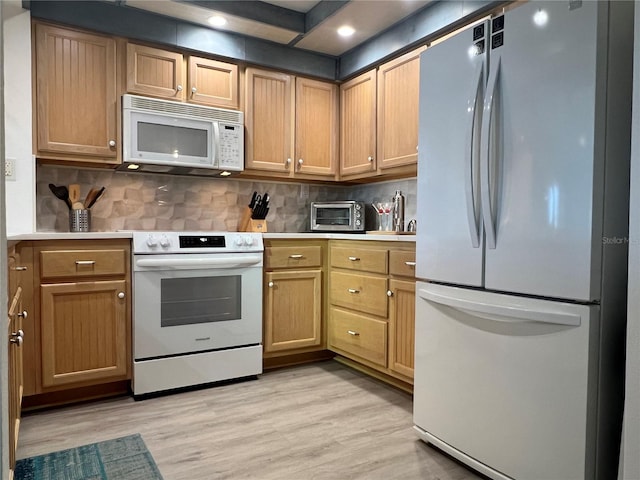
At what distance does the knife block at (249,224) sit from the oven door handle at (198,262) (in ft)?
1.52

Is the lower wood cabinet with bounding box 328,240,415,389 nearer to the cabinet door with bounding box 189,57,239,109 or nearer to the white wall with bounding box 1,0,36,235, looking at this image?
the cabinet door with bounding box 189,57,239,109

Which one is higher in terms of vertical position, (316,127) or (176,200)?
(316,127)

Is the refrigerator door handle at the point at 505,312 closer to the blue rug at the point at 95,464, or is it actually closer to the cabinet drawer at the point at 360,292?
the cabinet drawer at the point at 360,292

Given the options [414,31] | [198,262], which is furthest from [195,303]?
[414,31]

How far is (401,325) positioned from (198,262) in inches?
50.9

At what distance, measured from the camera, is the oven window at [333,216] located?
355 cm

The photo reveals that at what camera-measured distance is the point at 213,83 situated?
3.15m

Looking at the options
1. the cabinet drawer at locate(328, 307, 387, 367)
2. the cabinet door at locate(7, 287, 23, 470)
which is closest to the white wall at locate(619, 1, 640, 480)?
the cabinet door at locate(7, 287, 23, 470)

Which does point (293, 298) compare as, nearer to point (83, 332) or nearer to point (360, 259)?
point (360, 259)

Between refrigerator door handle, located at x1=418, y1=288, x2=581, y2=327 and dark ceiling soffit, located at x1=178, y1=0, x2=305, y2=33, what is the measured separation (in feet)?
7.06

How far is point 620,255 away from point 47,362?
8.81ft

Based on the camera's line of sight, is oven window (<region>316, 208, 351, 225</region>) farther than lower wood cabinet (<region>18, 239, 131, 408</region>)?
Yes

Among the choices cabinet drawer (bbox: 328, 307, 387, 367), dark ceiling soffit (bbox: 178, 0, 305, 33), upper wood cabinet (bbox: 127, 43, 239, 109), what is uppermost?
dark ceiling soffit (bbox: 178, 0, 305, 33)

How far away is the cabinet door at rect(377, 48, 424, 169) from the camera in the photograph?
2.94m
